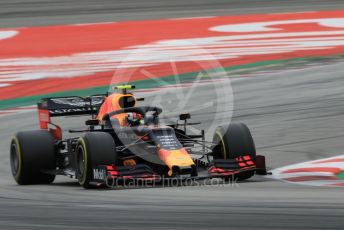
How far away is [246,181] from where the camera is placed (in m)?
12.2

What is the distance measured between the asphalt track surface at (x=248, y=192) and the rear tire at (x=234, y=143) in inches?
16.5

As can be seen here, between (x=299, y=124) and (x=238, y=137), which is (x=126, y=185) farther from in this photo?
(x=299, y=124)

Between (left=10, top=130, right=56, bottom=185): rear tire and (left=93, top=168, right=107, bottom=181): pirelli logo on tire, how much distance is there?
1.56 metres

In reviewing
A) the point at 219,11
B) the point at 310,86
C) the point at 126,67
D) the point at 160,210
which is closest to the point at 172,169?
the point at 160,210

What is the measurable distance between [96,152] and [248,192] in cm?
200

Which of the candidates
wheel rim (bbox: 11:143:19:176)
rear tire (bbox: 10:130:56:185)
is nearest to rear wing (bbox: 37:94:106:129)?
wheel rim (bbox: 11:143:19:176)

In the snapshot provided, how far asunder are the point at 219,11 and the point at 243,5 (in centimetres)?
165

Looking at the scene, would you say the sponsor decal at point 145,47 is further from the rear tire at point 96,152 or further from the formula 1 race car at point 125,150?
the rear tire at point 96,152

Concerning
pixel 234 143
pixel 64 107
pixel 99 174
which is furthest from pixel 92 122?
pixel 234 143

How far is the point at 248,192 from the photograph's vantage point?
10.8 m

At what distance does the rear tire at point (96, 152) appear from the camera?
1173 cm

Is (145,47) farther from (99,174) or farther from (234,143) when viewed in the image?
(99,174)

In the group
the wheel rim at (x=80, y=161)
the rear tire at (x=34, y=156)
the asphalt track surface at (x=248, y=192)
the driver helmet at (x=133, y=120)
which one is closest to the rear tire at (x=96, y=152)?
the wheel rim at (x=80, y=161)

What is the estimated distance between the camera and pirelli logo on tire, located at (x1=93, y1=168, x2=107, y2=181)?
11547mm
